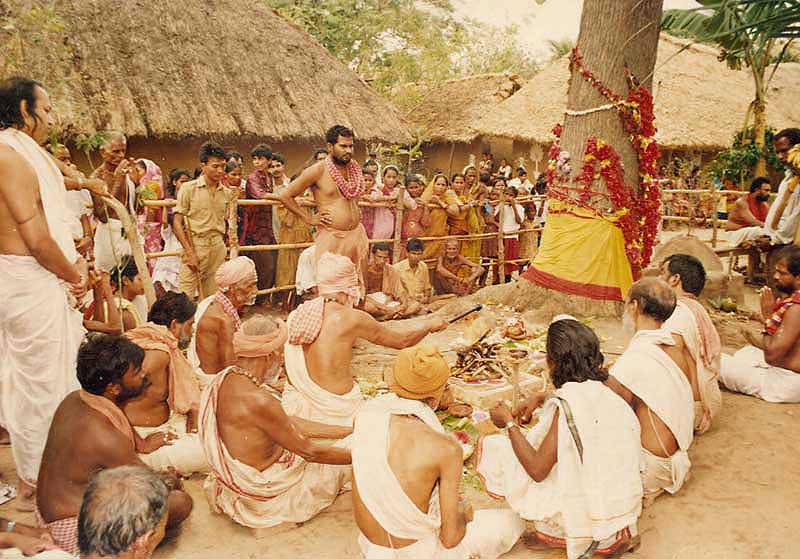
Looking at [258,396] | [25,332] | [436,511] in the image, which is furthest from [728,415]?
[25,332]

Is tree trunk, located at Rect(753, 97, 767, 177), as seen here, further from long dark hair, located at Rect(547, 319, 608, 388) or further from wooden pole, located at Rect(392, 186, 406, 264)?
long dark hair, located at Rect(547, 319, 608, 388)

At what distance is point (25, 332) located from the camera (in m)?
3.38

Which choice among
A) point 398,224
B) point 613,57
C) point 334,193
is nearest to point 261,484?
point 334,193

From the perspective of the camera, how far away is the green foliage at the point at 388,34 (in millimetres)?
18188

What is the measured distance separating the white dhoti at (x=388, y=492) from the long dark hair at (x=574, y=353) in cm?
75

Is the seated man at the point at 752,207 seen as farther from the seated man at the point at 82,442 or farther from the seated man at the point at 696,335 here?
the seated man at the point at 82,442

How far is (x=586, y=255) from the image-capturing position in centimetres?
653

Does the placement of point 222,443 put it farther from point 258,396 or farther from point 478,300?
point 478,300

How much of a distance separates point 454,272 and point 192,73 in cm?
611

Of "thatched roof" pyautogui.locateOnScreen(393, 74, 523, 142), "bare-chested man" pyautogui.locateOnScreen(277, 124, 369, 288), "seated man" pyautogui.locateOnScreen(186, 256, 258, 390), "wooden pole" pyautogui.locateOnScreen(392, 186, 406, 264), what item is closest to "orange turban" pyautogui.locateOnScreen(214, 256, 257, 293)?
"seated man" pyautogui.locateOnScreen(186, 256, 258, 390)

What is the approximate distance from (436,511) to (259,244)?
5.56 meters

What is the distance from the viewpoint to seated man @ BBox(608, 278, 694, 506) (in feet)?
11.1

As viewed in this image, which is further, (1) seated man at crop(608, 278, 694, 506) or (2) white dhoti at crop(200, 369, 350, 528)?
(1) seated man at crop(608, 278, 694, 506)

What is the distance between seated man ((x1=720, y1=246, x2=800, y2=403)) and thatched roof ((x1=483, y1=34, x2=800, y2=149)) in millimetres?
13097
